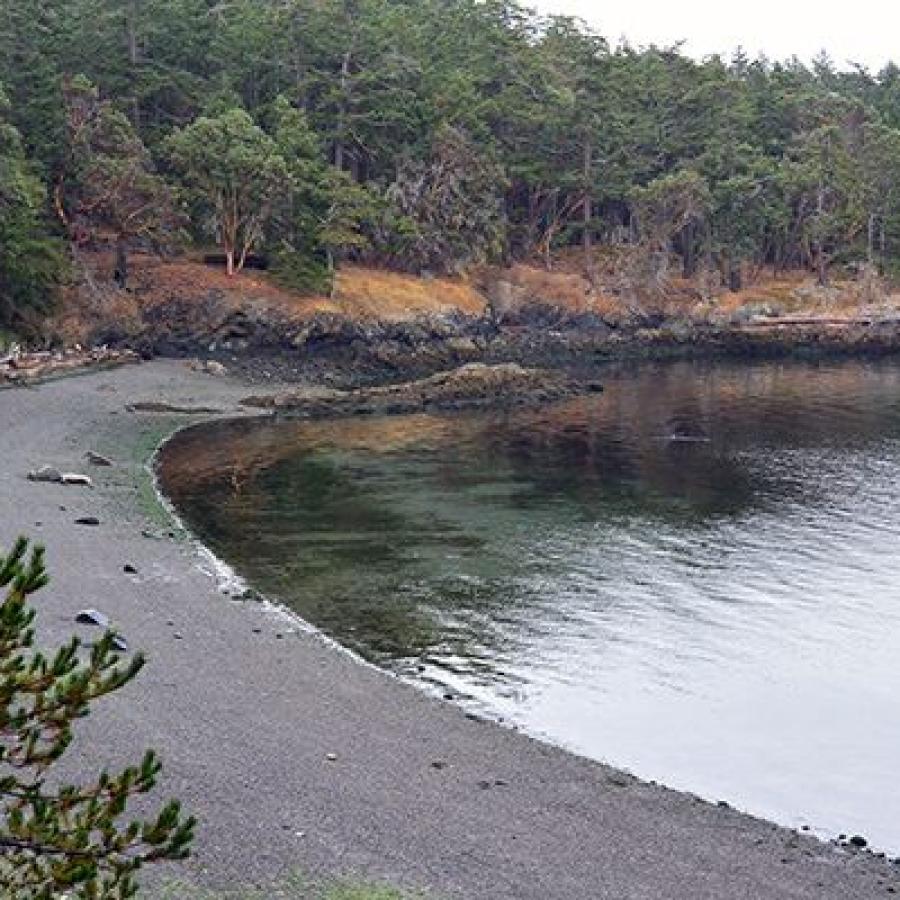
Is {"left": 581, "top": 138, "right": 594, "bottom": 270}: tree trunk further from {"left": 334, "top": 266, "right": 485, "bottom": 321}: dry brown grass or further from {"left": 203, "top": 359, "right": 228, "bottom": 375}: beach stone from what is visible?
{"left": 203, "top": 359, "right": 228, "bottom": 375}: beach stone

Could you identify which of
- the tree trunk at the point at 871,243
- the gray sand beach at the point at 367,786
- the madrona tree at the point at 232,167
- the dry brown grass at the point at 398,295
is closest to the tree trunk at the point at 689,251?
the tree trunk at the point at 871,243

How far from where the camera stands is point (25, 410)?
45.5 meters

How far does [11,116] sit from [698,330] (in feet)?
162

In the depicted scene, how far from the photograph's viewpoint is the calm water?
63.8 feet

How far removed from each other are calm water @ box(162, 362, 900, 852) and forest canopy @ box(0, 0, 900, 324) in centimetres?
2312

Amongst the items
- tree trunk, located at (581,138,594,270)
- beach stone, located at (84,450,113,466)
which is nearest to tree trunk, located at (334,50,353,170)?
tree trunk, located at (581,138,594,270)

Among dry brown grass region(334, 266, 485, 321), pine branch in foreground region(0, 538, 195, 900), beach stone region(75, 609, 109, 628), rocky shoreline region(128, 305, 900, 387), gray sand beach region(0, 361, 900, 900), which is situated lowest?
gray sand beach region(0, 361, 900, 900)

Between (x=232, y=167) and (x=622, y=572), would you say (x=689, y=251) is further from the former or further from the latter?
(x=622, y=572)

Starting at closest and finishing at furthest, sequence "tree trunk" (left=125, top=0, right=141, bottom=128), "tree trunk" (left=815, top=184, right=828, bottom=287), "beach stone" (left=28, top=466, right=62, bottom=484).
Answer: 1. "beach stone" (left=28, top=466, right=62, bottom=484)
2. "tree trunk" (left=125, top=0, right=141, bottom=128)
3. "tree trunk" (left=815, top=184, right=828, bottom=287)

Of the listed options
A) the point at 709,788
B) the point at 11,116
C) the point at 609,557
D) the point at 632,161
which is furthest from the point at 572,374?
the point at 709,788

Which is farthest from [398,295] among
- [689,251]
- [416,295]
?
[689,251]

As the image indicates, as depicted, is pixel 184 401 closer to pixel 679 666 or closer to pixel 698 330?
pixel 679 666

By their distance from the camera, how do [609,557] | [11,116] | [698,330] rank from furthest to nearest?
[698,330] → [11,116] → [609,557]

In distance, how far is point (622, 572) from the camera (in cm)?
2909
